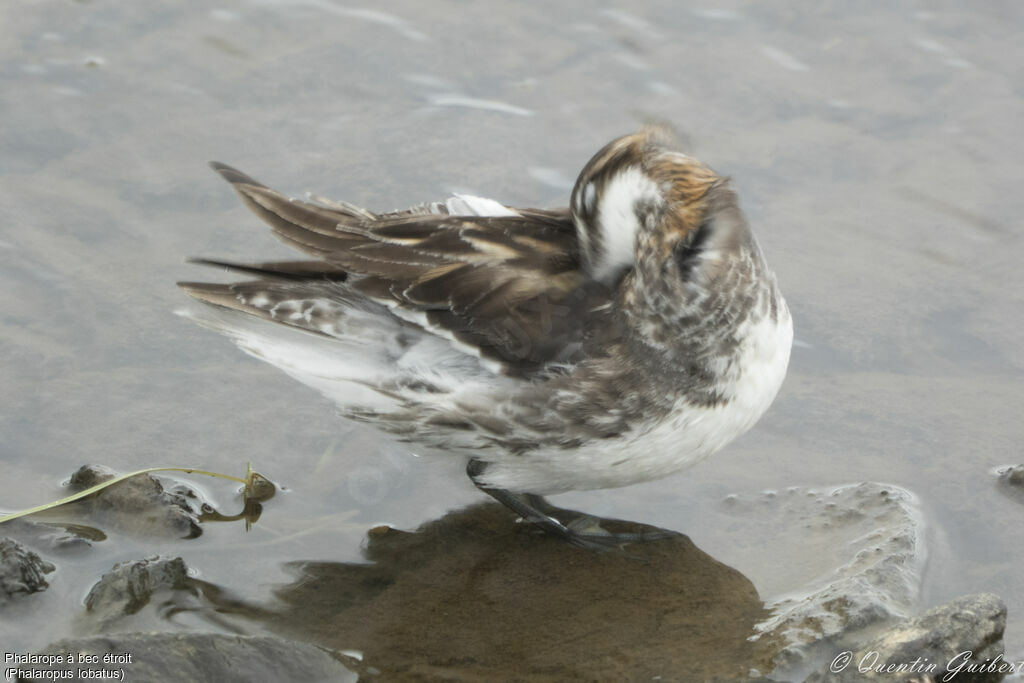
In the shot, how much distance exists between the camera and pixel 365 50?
979 centimetres

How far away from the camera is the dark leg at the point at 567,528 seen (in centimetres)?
603

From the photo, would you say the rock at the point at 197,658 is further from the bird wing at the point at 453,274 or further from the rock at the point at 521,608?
the bird wing at the point at 453,274

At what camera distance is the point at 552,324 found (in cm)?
561

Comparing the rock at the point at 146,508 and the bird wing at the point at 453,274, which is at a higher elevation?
→ the bird wing at the point at 453,274

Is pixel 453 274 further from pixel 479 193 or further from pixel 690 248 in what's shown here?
pixel 479 193

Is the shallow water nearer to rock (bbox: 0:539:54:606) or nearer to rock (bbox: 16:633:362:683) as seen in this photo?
rock (bbox: 0:539:54:606)

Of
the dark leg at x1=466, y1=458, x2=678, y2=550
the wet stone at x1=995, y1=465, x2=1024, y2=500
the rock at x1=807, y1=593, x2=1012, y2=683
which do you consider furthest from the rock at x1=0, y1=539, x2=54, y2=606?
the wet stone at x1=995, y1=465, x2=1024, y2=500

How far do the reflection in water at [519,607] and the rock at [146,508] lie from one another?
44cm

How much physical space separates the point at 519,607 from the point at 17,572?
2014mm

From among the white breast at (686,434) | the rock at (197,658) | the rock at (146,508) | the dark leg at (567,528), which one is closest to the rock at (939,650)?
the white breast at (686,434)

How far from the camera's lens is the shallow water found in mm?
6211

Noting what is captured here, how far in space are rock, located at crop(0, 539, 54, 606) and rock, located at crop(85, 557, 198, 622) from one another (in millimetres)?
215

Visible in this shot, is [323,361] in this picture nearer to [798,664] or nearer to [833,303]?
[798,664]

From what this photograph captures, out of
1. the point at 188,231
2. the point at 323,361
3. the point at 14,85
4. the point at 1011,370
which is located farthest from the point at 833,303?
the point at 14,85
